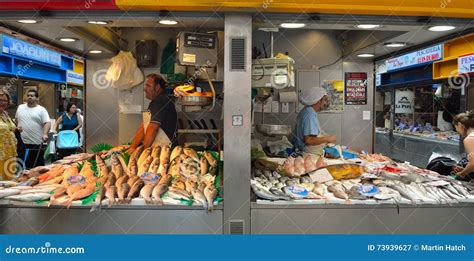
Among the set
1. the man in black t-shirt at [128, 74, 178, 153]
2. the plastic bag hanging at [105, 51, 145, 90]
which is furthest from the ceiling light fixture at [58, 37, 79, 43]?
the plastic bag hanging at [105, 51, 145, 90]

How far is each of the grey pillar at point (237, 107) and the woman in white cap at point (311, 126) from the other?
1.86 meters

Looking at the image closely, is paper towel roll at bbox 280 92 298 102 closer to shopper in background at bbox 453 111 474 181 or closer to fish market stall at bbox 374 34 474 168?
fish market stall at bbox 374 34 474 168

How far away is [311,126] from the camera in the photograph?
4930 millimetres

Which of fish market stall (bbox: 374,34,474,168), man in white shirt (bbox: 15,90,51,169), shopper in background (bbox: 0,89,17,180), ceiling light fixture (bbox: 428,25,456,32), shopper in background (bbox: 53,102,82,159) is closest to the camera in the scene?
ceiling light fixture (bbox: 428,25,456,32)

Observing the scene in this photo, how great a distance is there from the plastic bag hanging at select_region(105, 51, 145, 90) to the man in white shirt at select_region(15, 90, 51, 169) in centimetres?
171

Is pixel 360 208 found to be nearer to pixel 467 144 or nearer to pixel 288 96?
pixel 467 144

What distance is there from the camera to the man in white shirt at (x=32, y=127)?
681 centimetres

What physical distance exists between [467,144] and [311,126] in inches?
66.9

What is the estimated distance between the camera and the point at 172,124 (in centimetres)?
509

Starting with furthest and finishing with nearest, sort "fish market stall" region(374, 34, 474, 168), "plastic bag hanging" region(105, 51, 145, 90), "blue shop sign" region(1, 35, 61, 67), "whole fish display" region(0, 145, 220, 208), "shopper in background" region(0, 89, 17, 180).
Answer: "fish market stall" region(374, 34, 474, 168) → "blue shop sign" region(1, 35, 61, 67) → "plastic bag hanging" region(105, 51, 145, 90) → "shopper in background" region(0, 89, 17, 180) → "whole fish display" region(0, 145, 220, 208)

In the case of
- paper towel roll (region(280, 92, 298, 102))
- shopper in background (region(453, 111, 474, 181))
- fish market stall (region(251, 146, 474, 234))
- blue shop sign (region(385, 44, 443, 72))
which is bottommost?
fish market stall (region(251, 146, 474, 234))

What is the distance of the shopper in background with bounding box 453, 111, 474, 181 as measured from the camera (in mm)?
4227

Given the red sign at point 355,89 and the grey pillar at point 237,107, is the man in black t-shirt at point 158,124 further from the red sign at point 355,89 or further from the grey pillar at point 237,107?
the red sign at point 355,89

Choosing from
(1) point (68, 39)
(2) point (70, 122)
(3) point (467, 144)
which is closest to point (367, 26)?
(3) point (467, 144)
